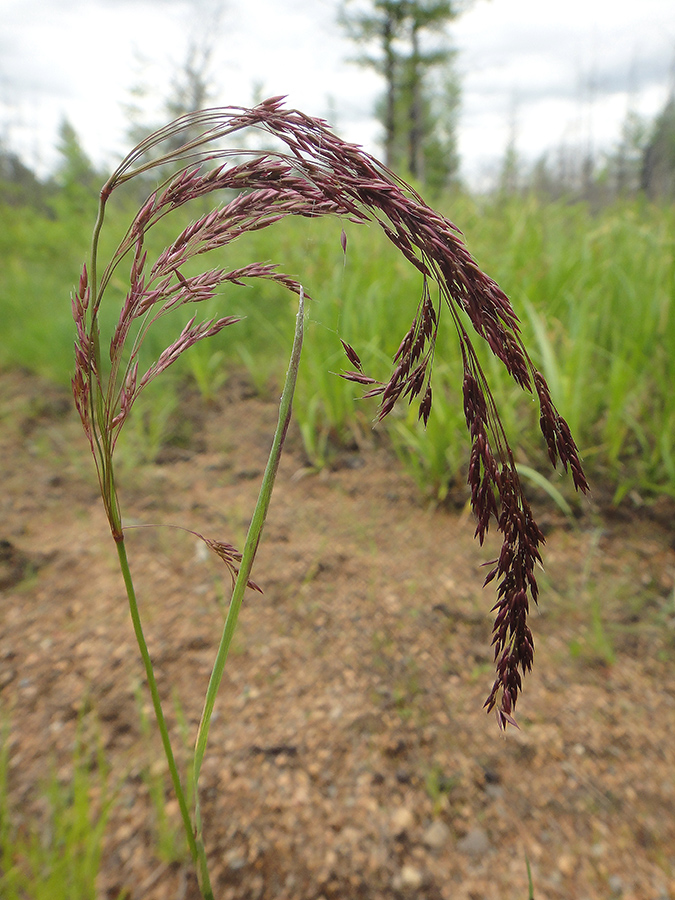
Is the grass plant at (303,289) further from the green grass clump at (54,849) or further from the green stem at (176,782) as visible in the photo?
the green grass clump at (54,849)

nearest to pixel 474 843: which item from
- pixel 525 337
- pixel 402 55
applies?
pixel 525 337

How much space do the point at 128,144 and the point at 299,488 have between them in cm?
2111

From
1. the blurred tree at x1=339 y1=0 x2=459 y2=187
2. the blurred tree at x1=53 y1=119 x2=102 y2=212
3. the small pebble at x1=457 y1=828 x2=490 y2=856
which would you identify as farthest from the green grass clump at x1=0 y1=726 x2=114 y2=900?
the blurred tree at x1=339 y1=0 x2=459 y2=187

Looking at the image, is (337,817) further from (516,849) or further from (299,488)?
(299,488)

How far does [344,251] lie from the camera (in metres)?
0.46

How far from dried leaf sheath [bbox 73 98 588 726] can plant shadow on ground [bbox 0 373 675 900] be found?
0.50 m

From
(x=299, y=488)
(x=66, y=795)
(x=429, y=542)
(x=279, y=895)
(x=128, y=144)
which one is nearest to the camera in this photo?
(x=279, y=895)

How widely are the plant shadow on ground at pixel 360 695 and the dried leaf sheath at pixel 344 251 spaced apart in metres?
0.50

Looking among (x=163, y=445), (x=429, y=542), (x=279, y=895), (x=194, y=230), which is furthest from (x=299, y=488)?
(x=194, y=230)

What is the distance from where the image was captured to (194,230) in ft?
1.58

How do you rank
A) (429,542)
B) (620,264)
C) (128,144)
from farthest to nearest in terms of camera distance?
1. (128,144)
2. (620,264)
3. (429,542)

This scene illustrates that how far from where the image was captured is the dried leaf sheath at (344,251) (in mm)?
397

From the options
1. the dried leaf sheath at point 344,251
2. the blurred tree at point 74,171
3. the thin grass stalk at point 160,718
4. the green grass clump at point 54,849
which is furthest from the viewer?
the blurred tree at point 74,171

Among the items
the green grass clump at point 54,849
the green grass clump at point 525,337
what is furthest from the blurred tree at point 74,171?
the green grass clump at point 54,849
